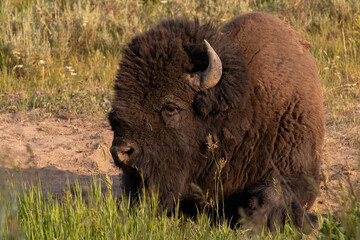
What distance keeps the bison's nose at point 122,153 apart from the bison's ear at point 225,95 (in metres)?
0.62

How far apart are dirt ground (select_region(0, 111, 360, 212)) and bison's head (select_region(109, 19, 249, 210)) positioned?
1.08 metres

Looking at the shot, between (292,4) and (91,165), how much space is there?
6111mm

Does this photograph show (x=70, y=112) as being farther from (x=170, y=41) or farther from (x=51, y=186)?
(x=170, y=41)

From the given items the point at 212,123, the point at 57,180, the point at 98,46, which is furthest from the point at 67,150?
the point at 98,46

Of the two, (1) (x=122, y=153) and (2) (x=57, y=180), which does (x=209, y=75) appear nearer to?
(1) (x=122, y=153)

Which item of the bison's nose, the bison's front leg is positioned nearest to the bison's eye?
the bison's nose

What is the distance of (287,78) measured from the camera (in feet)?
14.3

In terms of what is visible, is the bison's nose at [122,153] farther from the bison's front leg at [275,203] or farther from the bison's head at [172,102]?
the bison's front leg at [275,203]

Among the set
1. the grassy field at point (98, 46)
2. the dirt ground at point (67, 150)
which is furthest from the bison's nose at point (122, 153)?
the grassy field at point (98, 46)

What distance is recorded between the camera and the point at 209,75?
13.0 feet

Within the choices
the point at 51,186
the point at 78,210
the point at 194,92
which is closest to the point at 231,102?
the point at 194,92

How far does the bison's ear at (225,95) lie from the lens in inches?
159

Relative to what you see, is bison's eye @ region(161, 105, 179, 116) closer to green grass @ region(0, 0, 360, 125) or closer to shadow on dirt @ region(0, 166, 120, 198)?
shadow on dirt @ region(0, 166, 120, 198)

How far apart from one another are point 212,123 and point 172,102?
360 millimetres
